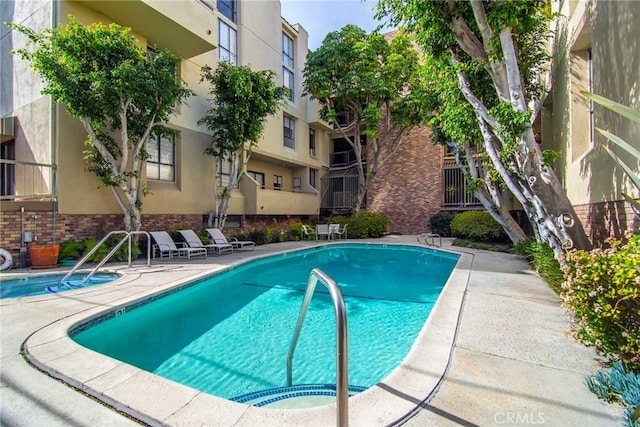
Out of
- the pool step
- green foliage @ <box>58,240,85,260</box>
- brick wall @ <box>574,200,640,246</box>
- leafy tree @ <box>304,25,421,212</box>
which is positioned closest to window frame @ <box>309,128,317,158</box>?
leafy tree @ <box>304,25,421,212</box>

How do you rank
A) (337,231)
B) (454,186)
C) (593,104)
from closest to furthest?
(593,104), (337,231), (454,186)

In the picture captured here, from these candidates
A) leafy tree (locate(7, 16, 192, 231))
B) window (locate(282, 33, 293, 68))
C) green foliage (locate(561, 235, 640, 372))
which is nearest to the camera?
green foliage (locate(561, 235, 640, 372))

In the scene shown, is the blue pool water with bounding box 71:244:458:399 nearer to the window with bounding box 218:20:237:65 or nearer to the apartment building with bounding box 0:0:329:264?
the apartment building with bounding box 0:0:329:264

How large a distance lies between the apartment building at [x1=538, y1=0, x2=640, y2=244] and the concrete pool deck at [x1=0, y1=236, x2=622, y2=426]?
2342 mm

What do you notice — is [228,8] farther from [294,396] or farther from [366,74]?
[294,396]

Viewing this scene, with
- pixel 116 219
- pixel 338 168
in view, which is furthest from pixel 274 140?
pixel 116 219

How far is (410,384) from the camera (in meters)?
2.75

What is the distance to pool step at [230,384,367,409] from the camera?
310 cm

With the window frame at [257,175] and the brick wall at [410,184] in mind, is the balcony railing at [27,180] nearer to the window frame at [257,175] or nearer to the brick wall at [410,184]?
the window frame at [257,175]

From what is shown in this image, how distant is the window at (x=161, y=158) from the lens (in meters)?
11.9

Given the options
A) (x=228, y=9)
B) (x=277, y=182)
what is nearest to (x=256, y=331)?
(x=277, y=182)

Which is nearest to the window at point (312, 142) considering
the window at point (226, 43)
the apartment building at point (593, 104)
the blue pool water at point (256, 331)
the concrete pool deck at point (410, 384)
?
the window at point (226, 43)

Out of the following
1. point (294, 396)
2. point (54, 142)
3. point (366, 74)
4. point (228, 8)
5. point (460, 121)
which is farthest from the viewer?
point (366, 74)

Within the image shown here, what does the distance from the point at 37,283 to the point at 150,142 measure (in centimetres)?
659
